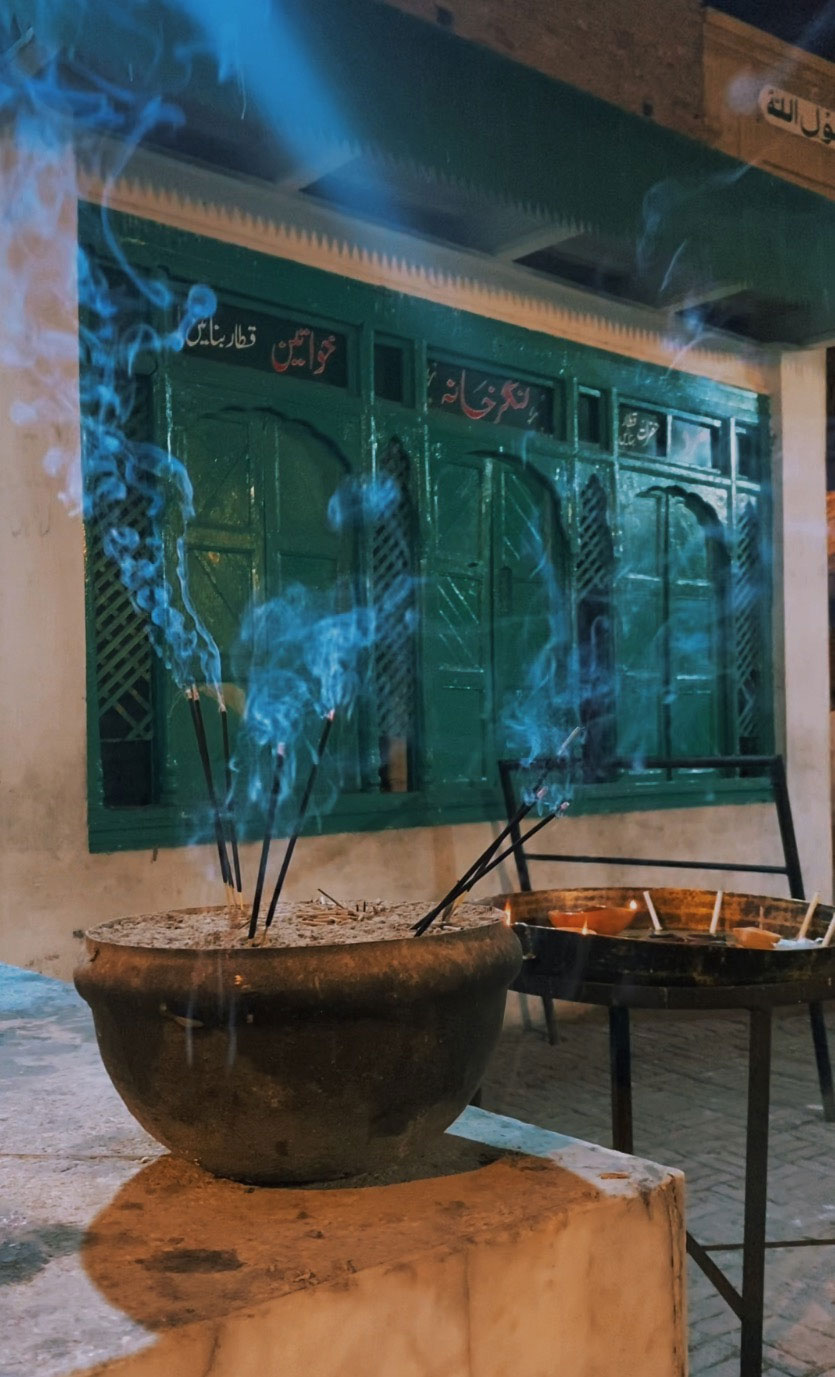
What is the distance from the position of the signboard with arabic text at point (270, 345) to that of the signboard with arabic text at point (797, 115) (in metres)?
4.48

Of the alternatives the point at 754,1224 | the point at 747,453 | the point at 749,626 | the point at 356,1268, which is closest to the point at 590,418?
the point at 747,453

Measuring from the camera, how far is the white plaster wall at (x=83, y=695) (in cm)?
506

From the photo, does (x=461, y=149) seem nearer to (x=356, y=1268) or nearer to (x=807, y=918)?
(x=807, y=918)

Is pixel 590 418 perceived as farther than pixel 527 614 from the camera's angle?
Yes

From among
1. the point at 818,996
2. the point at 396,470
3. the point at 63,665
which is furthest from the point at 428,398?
the point at 818,996

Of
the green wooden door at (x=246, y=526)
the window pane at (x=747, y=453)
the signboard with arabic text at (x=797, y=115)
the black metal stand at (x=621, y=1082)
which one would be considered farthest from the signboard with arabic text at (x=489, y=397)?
the black metal stand at (x=621, y=1082)

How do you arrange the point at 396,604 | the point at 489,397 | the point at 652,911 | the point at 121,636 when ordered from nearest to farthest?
the point at 652,911, the point at 121,636, the point at 396,604, the point at 489,397

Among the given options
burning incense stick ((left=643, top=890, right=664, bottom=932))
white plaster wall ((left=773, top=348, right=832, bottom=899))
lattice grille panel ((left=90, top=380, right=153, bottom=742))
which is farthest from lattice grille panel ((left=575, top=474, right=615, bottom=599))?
burning incense stick ((left=643, top=890, right=664, bottom=932))

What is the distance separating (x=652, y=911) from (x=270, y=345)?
12.7 feet

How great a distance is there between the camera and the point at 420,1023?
4.90ft

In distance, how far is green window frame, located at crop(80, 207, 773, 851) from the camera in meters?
5.68

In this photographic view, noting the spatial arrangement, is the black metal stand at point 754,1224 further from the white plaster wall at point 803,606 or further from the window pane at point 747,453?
the window pane at point 747,453

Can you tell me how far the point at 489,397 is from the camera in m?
7.24

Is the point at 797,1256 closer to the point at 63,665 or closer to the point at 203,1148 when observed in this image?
the point at 203,1148
